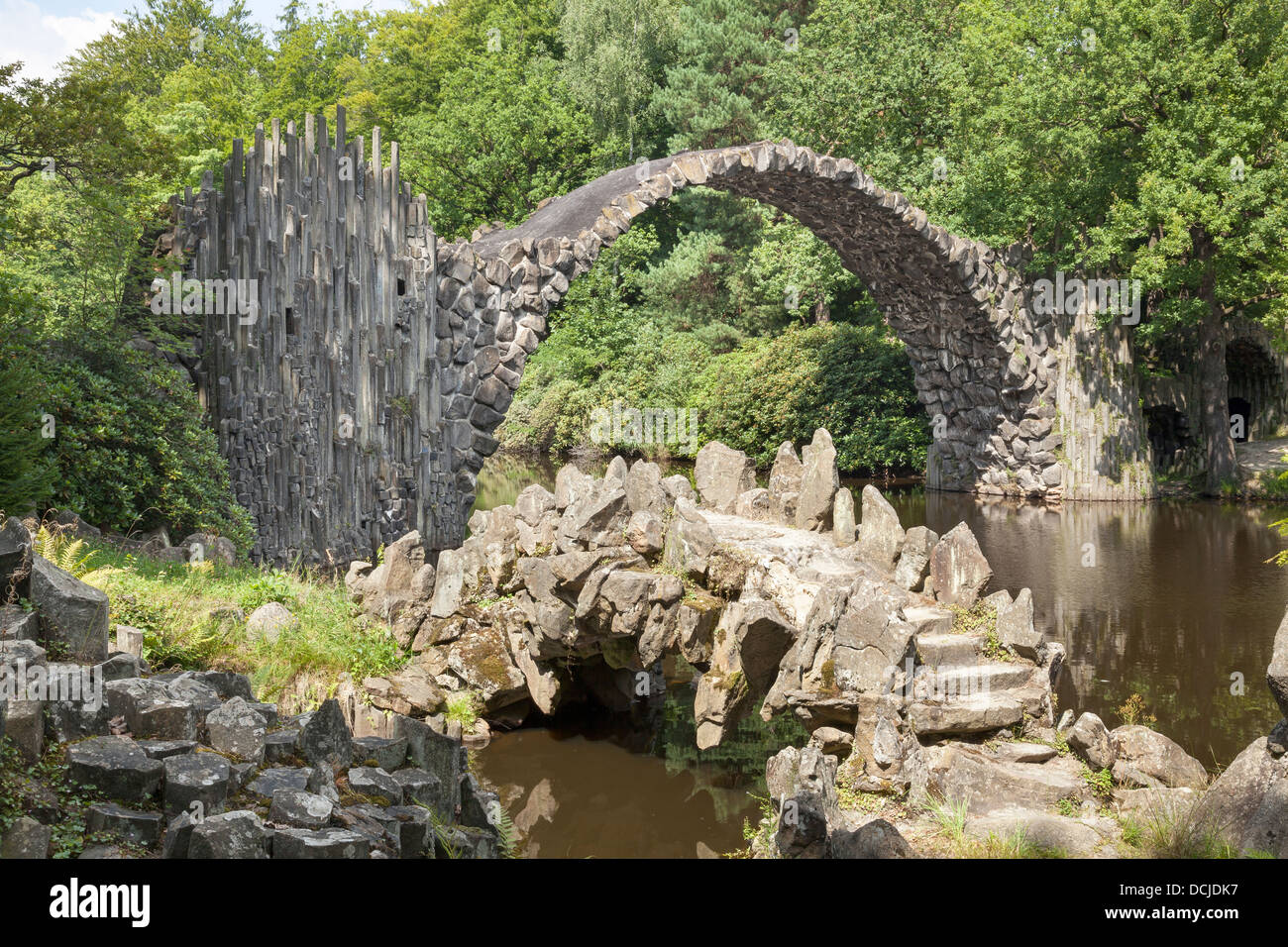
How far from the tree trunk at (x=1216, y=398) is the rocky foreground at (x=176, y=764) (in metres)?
19.7

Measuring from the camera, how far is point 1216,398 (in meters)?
21.7

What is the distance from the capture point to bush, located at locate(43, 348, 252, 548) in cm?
1016

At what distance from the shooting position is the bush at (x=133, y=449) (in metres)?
10.2

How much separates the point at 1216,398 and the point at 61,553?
20404mm

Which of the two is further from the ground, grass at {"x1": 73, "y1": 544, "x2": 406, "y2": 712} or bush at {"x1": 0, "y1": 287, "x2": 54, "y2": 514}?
bush at {"x1": 0, "y1": 287, "x2": 54, "y2": 514}

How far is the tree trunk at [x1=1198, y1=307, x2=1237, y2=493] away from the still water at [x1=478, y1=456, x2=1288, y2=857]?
4719mm

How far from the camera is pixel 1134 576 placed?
15.0 metres

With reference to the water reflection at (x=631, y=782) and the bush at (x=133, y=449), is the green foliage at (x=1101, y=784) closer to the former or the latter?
the water reflection at (x=631, y=782)

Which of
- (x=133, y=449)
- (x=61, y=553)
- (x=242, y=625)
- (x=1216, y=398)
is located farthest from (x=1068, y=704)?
(x=1216, y=398)
